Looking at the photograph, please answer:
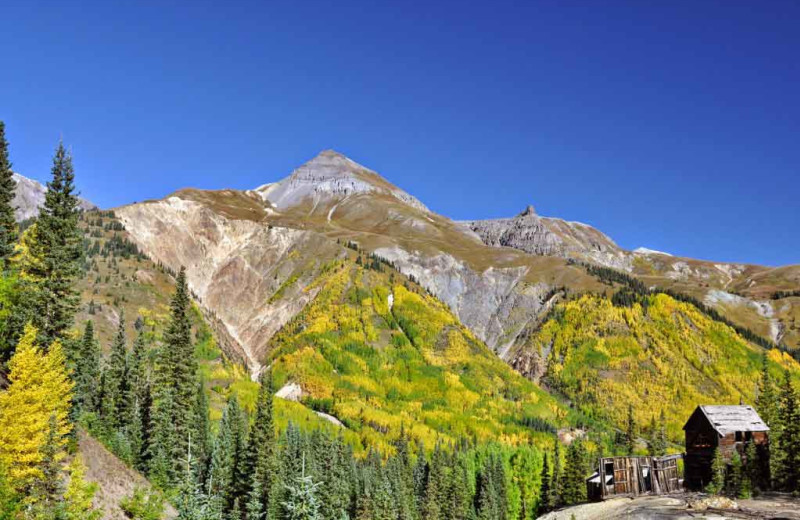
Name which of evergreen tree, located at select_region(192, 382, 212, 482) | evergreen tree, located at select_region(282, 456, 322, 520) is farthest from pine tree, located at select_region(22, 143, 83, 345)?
evergreen tree, located at select_region(192, 382, 212, 482)

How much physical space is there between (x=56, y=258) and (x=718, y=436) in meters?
62.2

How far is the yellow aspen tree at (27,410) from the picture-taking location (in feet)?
129

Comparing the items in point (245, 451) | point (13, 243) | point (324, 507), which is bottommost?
point (324, 507)

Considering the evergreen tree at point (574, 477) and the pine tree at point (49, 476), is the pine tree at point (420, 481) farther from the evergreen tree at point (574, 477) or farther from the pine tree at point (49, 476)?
the pine tree at point (49, 476)

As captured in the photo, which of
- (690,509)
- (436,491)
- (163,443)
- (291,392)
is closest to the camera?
(690,509)

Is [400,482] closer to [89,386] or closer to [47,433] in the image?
[89,386]

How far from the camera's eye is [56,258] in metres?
50.1

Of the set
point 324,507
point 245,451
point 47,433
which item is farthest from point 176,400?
point 47,433

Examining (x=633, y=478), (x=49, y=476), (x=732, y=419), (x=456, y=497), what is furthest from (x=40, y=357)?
(x=456, y=497)

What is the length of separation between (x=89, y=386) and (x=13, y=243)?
111 ft

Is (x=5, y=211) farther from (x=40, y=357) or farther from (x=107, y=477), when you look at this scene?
(x=107, y=477)

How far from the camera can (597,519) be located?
3897 cm

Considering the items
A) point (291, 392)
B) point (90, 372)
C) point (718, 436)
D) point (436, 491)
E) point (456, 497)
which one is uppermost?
point (291, 392)

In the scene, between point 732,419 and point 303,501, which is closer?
point 303,501
